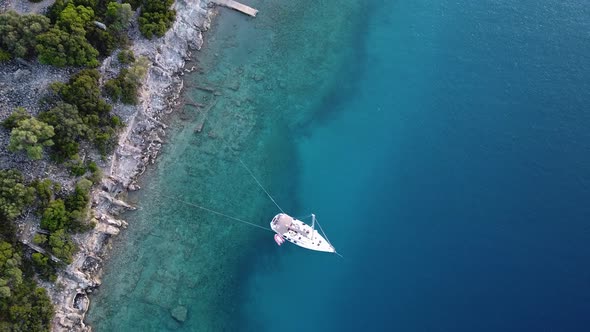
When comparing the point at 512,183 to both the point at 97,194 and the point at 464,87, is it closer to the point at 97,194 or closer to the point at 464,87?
the point at 464,87

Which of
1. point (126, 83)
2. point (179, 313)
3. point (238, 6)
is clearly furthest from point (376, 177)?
point (126, 83)

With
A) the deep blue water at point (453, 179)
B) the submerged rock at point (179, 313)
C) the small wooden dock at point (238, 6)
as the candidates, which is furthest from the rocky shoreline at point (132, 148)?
the deep blue water at point (453, 179)

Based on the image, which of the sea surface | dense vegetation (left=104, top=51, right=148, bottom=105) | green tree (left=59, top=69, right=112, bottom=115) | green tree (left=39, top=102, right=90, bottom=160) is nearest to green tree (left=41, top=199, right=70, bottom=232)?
green tree (left=39, top=102, right=90, bottom=160)

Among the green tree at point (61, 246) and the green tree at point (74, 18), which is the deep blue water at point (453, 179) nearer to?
the green tree at point (61, 246)

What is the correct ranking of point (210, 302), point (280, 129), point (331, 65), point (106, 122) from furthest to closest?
point (331, 65), point (280, 129), point (106, 122), point (210, 302)

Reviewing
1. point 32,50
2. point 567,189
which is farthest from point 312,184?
point 32,50

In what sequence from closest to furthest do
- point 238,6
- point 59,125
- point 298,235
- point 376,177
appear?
point 59,125
point 298,235
point 376,177
point 238,6

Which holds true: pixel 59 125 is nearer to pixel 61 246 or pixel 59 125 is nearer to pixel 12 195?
pixel 12 195
